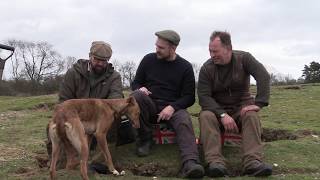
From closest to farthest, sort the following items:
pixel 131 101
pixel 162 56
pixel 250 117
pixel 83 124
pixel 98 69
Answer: pixel 83 124 → pixel 131 101 → pixel 250 117 → pixel 98 69 → pixel 162 56

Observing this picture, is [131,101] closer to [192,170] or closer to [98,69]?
[98,69]

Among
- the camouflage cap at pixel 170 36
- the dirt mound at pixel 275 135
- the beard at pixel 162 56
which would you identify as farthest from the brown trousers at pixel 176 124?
the dirt mound at pixel 275 135

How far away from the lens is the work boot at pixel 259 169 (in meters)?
6.89

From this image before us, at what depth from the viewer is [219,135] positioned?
7473 mm

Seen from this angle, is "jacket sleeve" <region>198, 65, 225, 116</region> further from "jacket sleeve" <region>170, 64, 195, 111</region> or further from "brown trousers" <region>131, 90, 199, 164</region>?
"brown trousers" <region>131, 90, 199, 164</region>

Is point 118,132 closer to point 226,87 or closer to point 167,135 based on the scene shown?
point 167,135

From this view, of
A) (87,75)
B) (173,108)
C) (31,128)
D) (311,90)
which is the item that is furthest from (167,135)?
(311,90)

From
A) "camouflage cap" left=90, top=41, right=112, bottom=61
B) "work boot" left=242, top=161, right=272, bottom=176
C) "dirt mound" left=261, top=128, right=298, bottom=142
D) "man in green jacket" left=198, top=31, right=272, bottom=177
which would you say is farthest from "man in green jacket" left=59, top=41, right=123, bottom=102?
"dirt mound" left=261, top=128, right=298, bottom=142

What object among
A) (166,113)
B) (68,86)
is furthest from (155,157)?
(68,86)

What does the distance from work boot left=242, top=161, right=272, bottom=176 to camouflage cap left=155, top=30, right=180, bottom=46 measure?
6.98 ft

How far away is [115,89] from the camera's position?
7699mm

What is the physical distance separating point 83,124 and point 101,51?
118cm

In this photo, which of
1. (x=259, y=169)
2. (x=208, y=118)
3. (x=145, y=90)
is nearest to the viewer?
(x=259, y=169)

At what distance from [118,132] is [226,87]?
5.75 feet
